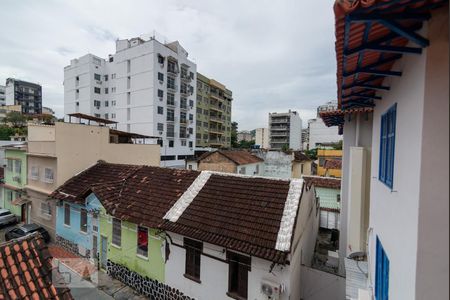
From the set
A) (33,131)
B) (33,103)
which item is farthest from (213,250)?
(33,103)

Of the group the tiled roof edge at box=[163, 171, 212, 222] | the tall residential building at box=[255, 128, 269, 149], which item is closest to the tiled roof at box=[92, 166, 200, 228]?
the tiled roof edge at box=[163, 171, 212, 222]

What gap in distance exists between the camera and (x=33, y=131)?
723 inches

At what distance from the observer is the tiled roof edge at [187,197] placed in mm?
10047

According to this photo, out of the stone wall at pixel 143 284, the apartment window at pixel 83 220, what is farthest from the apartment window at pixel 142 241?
the apartment window at pixel 83 220

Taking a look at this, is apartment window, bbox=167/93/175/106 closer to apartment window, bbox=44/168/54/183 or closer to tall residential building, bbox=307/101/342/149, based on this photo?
apartment window, bbox=44/168/54/183

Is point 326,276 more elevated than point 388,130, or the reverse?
point 388,130

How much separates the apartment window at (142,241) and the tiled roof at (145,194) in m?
0.64

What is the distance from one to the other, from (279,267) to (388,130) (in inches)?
214

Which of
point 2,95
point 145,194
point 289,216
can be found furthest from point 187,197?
point 2,95

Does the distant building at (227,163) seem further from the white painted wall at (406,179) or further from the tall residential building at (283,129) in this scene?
the tall residential building at (283,129)

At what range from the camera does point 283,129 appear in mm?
81438

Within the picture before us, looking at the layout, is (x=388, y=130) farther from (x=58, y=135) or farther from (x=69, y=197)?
(x=58, y=135)

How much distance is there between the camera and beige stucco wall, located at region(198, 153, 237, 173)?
2547 cm

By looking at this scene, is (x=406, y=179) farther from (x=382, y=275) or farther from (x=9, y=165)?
(x=9, y=165)
